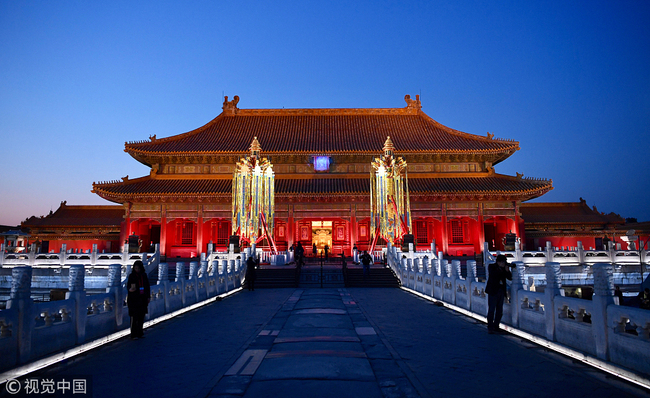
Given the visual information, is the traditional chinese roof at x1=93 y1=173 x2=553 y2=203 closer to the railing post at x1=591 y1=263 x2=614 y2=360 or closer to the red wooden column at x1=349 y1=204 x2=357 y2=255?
the red wooden column at x1=349 y1=204 x2=357 y2=255

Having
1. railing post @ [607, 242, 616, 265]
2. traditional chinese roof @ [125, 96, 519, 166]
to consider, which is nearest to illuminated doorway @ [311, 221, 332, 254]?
traditional chinese roof @ [125, 96, 519, 166]

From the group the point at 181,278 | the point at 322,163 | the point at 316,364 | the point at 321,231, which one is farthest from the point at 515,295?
the point at 321,231

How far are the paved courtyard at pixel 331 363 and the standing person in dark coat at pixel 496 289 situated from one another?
361 mm

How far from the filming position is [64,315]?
7207mm

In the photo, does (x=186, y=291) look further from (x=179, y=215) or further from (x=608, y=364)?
(x=179, y=215)

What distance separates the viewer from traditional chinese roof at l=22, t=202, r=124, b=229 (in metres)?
36.7

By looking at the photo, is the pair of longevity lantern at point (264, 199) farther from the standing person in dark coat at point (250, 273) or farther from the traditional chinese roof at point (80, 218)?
the traditional chinese roof at point (80, 218)

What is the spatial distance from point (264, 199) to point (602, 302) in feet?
69.2

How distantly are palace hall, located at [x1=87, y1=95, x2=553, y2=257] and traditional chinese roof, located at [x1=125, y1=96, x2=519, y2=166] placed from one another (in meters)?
0.11

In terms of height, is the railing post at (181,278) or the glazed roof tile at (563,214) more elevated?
the glazed roof tile at (563,214)

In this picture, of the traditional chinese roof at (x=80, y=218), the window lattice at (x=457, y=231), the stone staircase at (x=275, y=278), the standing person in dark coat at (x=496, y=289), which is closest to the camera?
the standing person in dark coat at (x=496, y=289)

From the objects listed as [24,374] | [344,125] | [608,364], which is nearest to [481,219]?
[344,125]

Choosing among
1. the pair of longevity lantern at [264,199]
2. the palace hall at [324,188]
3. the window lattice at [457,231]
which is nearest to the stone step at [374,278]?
the pair of longevity lantern at [264,199]

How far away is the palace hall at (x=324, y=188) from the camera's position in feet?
108
